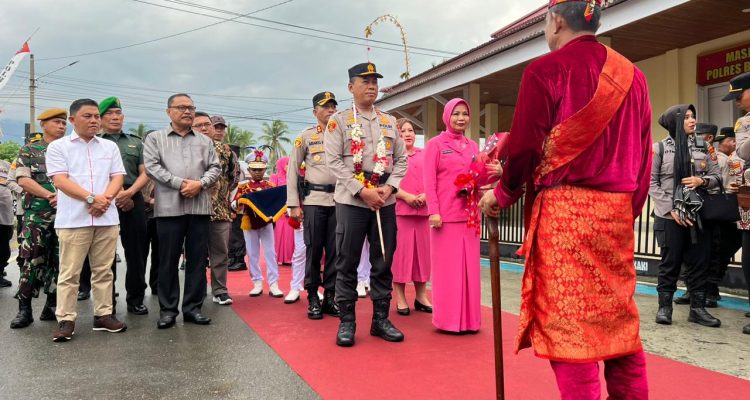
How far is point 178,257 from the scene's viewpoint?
16.9ft

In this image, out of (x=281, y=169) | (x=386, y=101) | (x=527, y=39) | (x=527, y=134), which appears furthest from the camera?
(x=386, y=101)

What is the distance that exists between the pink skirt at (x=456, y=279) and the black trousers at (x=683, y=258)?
Result: 1779mm

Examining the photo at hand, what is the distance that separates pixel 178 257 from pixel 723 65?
1109cm

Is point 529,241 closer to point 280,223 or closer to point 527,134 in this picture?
point 527,134

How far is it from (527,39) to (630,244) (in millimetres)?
9385

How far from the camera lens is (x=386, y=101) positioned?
727 inches

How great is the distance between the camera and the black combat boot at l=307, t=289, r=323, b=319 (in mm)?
5258

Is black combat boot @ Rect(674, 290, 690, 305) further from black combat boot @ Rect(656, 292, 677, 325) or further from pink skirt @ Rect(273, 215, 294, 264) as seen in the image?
pink skirt @ Rect(273, 215, 294, 264)

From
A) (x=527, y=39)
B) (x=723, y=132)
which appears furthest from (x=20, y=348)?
(x=527, y=39)

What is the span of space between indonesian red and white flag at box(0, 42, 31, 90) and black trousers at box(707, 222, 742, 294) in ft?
36.4

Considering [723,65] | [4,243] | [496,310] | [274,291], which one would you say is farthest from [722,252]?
[4,243]

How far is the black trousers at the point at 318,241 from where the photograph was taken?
210 inches

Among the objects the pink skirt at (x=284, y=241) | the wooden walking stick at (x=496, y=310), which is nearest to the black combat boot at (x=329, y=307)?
the wooden walking stick at (x=496, y=310)

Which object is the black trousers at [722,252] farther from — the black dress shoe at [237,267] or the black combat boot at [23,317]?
the black combat boot at [23,317]
